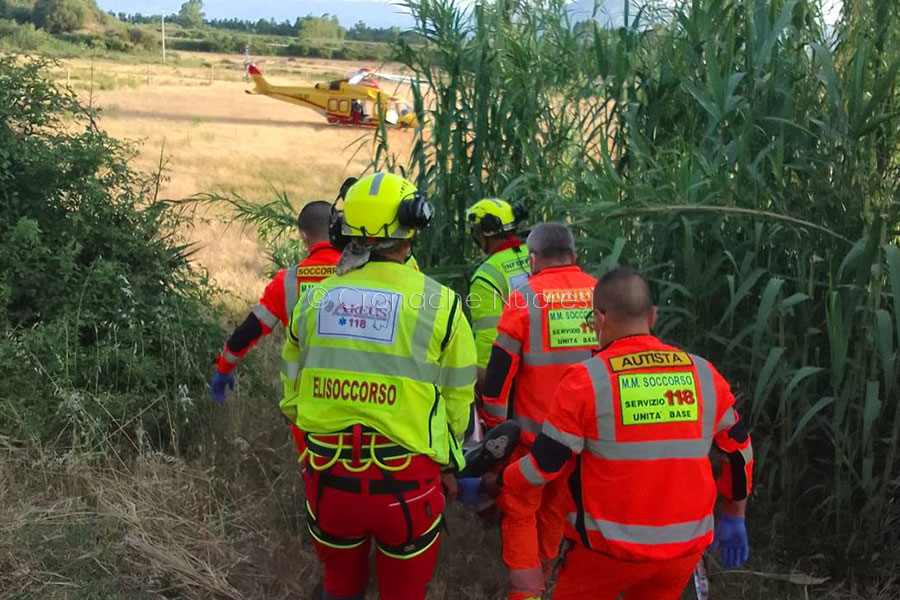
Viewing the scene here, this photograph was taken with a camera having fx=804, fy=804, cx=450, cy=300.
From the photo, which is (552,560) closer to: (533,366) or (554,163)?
(533,366)

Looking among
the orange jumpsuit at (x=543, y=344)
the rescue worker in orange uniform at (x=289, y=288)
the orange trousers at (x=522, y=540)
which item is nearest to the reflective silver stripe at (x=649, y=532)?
the orange trousers at (x=522, y=540)

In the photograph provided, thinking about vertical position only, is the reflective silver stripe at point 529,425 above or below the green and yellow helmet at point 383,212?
below

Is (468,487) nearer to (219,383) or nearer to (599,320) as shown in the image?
(599,320)

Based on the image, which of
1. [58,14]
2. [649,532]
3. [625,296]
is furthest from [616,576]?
[58,14]

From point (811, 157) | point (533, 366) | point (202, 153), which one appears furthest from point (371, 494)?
point (202, 153)

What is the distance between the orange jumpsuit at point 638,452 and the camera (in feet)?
7.52

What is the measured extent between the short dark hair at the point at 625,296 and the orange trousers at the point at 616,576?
73cm

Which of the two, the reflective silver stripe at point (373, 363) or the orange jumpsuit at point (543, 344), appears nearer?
the reflective silver stripe at point (373, 363)

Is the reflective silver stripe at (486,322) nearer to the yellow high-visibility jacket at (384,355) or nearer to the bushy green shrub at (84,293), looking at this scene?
the yellow high-visibility jacket at (384,355)

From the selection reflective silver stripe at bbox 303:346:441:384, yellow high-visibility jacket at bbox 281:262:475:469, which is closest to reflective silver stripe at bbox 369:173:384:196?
yellow high-visibility jacket at bbox 281:262:475:469

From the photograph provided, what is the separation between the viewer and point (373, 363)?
250 centimetres

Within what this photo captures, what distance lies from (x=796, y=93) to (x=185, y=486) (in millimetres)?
3597

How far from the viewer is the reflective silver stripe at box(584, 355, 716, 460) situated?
2.29 m

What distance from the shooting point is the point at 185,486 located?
13.4ft
